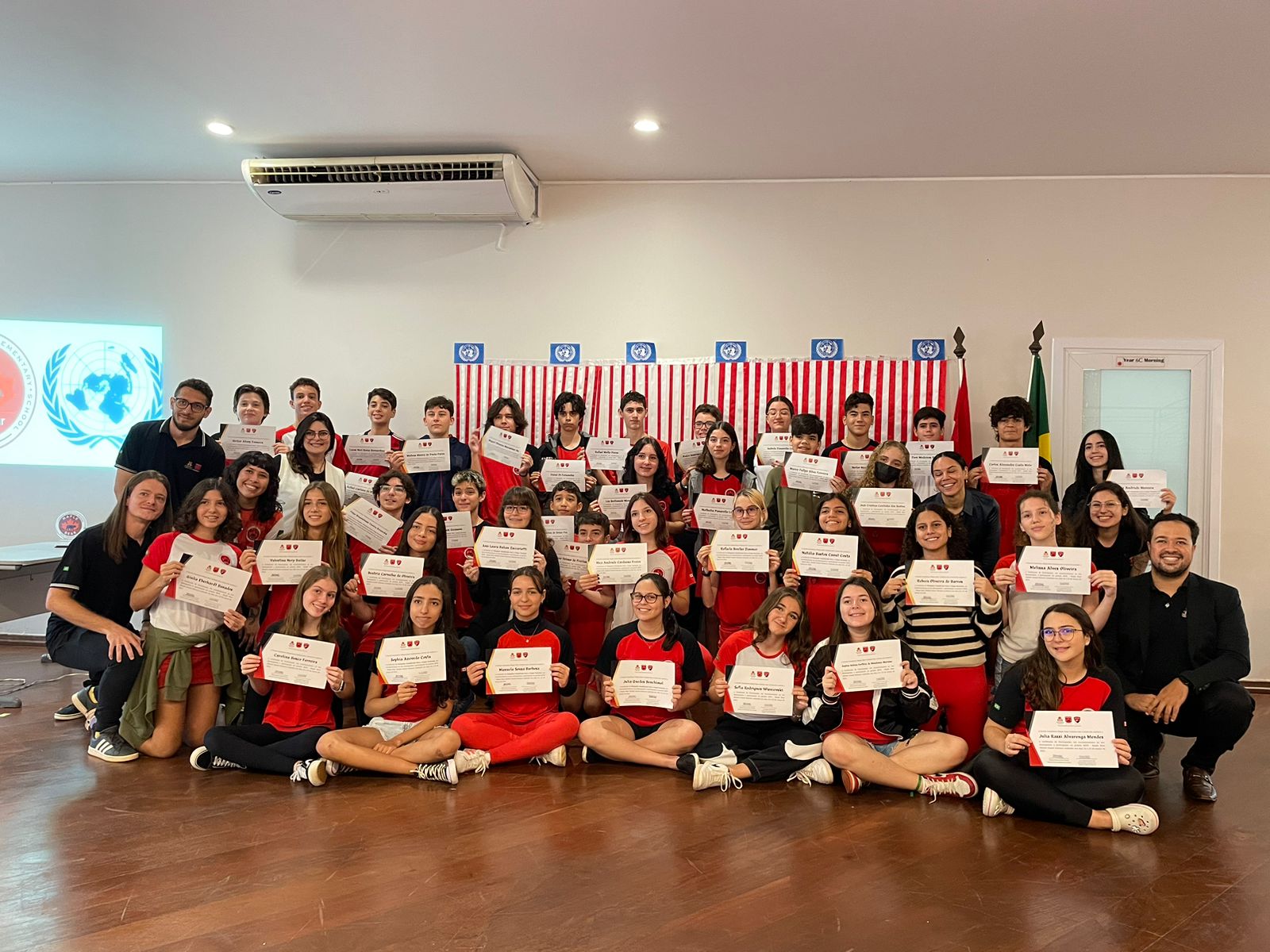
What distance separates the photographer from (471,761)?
13.5 ft

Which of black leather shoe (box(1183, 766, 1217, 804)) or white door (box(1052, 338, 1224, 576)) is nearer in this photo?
black leather shoe (box(1183, 766, 1217, 804))

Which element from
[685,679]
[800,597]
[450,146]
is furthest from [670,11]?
[685,679]

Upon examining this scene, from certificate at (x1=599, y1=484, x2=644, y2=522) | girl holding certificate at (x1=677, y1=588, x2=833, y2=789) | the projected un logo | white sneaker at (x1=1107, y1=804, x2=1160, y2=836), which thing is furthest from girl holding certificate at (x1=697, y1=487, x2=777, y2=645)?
the projected un logo

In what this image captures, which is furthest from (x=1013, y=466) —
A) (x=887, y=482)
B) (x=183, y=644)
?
(x=183, y=644)

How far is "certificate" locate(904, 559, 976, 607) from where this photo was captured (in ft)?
13.9

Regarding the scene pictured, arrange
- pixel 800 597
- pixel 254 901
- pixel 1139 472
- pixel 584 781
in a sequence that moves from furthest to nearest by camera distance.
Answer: pixel 1139 472 → pixel 800 597 → pixel 584 781 → pixel 254 901

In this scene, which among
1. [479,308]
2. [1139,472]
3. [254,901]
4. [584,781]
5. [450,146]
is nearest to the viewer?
[254,901]

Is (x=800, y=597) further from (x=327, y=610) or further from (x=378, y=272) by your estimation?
(x=378, y=272)

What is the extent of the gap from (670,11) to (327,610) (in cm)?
334

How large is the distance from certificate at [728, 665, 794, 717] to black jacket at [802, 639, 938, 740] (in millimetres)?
140

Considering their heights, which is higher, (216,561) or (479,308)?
(479,308)

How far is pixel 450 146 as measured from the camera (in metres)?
6.45

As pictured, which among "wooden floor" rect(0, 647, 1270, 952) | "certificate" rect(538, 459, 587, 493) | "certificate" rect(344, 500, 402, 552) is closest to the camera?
"wooden floor" rect(0, 647, 1270, 952)

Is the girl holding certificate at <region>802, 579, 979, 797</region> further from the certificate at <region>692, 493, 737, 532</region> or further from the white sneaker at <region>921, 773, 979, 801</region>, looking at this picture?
the certificate at <region>692, 493, 737, 532</region>
